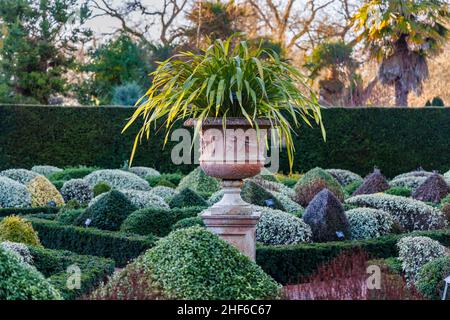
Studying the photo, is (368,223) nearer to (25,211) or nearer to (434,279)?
(434,279)

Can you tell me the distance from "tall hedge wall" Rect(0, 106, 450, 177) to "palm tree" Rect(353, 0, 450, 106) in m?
5.12

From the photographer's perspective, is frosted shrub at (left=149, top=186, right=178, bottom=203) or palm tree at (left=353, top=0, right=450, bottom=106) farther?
palm tree at (left=353, top=0, right=450, bottom=106)

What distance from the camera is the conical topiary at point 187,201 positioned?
10320 millimetres

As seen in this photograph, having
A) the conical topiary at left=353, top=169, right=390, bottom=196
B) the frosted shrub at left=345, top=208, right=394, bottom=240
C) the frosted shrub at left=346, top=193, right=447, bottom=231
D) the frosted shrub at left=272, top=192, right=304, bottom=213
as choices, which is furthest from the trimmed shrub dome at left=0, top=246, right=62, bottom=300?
the conical topiary at left=353, top=169, right=390, bottom=196

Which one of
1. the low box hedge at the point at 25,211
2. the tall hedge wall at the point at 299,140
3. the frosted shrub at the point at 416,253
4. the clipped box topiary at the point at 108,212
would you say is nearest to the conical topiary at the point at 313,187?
the clipped box topiary at the point at 108,212

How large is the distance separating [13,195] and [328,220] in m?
5.21

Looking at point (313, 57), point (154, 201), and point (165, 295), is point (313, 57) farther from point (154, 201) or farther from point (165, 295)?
point (165, 295)

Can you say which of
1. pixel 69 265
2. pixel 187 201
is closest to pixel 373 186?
pixel 187 201

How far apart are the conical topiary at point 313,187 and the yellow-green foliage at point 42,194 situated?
3490 millimetres

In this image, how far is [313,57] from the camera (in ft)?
95.0

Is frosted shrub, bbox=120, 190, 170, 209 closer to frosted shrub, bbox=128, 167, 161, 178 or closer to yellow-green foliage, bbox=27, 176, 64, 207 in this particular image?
yellow-green foliage, bbox=27, 176, 64, 207

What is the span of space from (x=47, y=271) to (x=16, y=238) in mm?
1385

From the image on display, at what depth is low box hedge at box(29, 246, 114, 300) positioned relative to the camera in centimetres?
617

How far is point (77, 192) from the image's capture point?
526 inches
